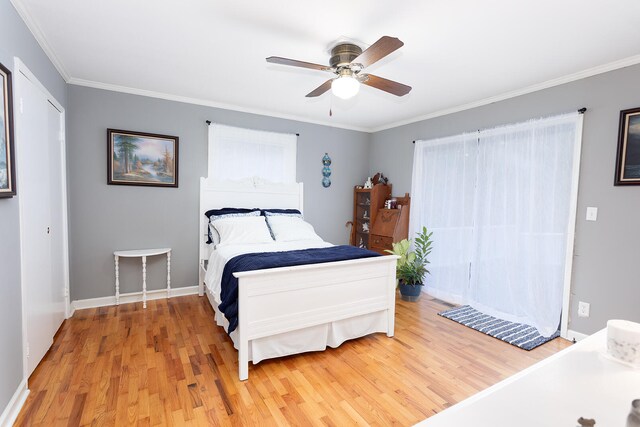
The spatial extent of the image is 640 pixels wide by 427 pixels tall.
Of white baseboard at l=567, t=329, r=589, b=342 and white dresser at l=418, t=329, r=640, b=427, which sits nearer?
white dresser at l=418, t=329, r=640, b=427

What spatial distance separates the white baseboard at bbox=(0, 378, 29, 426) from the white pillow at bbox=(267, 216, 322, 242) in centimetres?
240

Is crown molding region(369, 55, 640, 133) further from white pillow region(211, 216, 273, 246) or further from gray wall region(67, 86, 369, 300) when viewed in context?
white pillow region(211, 216, 273, 246)

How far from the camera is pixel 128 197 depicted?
3.61 meters

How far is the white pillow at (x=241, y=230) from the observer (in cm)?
351

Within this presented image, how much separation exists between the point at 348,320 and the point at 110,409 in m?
1.77

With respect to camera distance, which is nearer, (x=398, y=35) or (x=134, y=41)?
(x=398, y=35)

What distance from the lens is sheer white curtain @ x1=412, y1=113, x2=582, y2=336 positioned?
296cm

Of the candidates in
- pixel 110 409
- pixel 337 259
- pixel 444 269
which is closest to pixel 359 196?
pixel 444 269

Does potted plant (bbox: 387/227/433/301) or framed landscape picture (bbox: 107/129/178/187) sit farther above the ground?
framed landscape picture (bbox: 107/129/178/187)

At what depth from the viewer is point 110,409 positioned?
6.11 feet

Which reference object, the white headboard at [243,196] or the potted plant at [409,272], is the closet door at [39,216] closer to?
the white headboard at [243,196]

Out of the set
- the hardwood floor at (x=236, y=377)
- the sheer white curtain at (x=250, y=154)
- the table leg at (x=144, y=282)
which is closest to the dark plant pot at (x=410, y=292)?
the hardwood floor at (x=236, y=377)

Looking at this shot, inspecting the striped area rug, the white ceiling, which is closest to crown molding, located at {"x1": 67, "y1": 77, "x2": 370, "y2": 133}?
the white ceiling

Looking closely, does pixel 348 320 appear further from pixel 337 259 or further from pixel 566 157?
pixel 566 157
